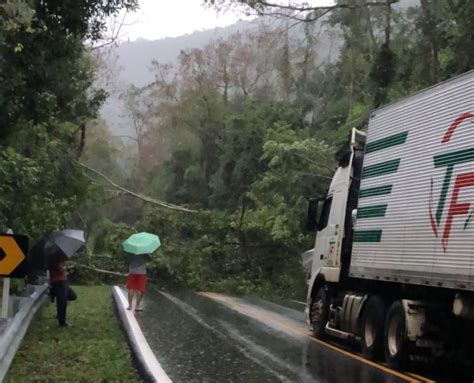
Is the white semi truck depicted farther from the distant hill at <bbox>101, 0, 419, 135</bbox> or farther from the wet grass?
the distant hill at <bbox>101, 0, 419, 135</bbox>

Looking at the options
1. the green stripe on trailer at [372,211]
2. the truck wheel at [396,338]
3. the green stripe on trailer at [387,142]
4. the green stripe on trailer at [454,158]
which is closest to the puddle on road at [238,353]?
the truck wheel at [396,338]

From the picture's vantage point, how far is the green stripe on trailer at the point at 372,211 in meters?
10.8

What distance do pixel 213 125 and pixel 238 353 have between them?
36.5 metres

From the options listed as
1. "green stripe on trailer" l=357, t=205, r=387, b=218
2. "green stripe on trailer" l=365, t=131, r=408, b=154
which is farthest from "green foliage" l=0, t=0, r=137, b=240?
"green stripe on trailer" l=357, t=205, r=387, b=218

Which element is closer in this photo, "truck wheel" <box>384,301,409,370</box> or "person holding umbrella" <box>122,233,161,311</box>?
"truck wheel" <box>384,301,409,370</box>

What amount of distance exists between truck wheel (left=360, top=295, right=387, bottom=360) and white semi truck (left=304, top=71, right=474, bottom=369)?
0.02 m

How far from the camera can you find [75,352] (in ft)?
35.3

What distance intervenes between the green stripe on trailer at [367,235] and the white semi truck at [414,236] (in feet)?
0.05

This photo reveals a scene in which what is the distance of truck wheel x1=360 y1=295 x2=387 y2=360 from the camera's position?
10805mm

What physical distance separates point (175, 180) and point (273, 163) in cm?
2004

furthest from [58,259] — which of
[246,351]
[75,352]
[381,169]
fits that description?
[381,169]

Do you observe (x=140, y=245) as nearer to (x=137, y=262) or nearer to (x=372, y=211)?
(x=137, y=262)

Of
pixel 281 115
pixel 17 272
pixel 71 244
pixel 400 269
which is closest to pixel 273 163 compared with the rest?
pixel 281 115

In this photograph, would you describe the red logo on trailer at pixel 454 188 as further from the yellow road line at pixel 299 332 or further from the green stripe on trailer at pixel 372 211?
the yellow road line at pixel 299 332
